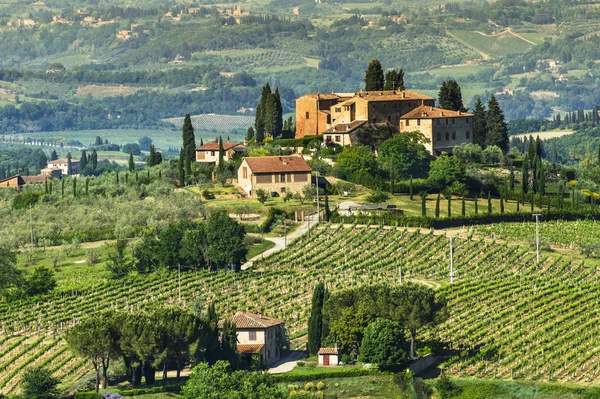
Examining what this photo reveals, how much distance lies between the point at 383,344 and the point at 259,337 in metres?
5.99

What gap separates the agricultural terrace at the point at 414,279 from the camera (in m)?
72.8

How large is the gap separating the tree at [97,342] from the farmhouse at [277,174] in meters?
41.6

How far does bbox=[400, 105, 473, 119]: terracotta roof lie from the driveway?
160ft

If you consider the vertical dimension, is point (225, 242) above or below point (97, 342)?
above

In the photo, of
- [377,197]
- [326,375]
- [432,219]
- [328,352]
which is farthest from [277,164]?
[326,375]

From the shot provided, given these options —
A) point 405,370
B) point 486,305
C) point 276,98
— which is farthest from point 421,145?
point 405,370

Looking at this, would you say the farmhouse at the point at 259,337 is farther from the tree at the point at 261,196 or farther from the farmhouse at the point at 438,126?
the farmhouse at the point at 438,126

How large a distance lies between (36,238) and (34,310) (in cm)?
2569

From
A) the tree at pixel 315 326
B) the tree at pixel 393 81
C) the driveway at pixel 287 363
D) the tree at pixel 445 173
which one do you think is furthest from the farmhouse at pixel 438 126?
the driveway at pixel 287 363

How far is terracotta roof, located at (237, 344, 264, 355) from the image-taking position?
2857 inches

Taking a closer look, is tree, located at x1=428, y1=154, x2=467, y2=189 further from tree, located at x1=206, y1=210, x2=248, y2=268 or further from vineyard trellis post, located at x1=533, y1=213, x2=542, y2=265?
tree, located at x1=206, y1=210, x2=248, y2=268

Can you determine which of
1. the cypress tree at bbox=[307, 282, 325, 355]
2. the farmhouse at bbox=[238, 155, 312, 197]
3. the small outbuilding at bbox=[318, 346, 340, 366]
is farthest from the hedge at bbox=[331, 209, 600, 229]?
the small outbuilding at bbox=[318, 346, 340, 366]

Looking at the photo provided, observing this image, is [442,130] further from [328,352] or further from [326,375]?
[326,375]

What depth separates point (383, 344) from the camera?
2778 inches
